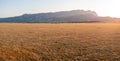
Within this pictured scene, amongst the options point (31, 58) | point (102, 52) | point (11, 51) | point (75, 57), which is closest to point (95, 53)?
point (102, 52)

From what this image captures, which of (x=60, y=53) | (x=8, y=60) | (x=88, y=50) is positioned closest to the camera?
(x=8, y=60)

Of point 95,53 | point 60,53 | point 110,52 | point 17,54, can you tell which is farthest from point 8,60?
point 110,52

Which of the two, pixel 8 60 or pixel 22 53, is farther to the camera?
pixel 22 53

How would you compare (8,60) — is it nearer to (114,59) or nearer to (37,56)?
(37,56)

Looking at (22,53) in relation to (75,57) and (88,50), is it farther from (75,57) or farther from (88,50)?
(88,50)

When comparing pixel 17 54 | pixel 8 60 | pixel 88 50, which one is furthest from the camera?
pixel 88 50

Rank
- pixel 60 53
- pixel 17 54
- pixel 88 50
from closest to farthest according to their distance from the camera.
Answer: pixel 17 54 → pixel 60 53 → pixel 88 50

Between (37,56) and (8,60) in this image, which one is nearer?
(8,60)

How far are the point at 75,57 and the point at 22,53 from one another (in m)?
5.34

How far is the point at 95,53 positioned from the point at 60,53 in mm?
3741

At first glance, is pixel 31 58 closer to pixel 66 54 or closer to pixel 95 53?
pixel 66 54

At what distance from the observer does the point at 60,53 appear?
23.7 meters

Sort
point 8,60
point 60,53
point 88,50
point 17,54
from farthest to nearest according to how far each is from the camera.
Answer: point 88,50, point 60,53, point 17,54, point 8,60

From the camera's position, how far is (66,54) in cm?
2317
